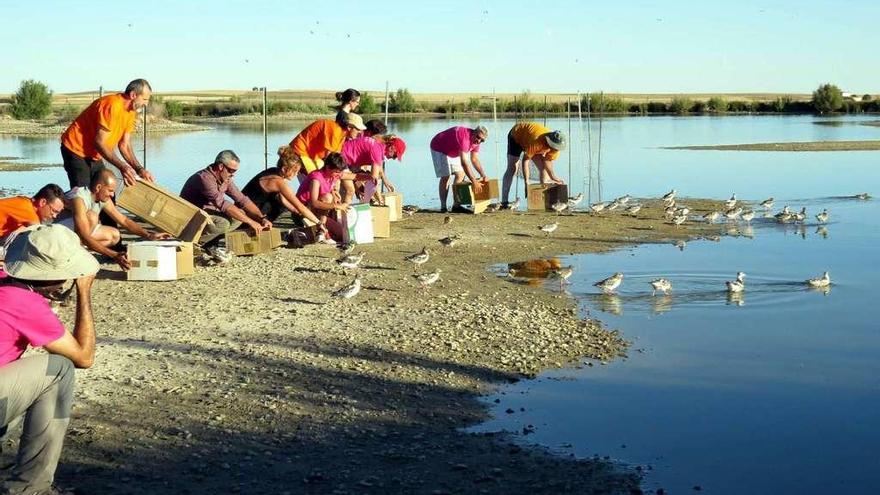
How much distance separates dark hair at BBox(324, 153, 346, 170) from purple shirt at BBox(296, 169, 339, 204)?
0.17 meters

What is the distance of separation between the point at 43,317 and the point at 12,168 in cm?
3152

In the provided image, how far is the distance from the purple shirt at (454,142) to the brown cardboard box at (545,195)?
167cm

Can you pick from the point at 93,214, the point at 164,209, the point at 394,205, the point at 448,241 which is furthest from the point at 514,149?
the point at 93,214

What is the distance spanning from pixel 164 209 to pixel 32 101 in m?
64.7

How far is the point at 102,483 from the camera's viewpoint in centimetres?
709

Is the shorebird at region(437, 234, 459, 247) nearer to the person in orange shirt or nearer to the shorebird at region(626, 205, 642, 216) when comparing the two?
the shorebird at region(626, 205, 642, 216)

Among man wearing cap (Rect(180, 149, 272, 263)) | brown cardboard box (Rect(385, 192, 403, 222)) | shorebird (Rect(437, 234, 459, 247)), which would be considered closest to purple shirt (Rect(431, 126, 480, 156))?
brown cardboard box (Rect(385, 192, 403, 222))

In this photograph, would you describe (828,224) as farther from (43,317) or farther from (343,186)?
(43,317)

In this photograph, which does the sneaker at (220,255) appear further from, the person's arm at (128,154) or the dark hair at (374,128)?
the dark hair at (374,128)

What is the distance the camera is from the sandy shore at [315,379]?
746 centimetres

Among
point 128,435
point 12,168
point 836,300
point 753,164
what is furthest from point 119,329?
point 753,164

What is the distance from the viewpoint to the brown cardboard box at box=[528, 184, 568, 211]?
73.9 ft

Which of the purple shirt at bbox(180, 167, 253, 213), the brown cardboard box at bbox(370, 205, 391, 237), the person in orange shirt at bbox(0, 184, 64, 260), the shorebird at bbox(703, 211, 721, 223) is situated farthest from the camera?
the shorebird at bbox(703, 211, 721, 223)

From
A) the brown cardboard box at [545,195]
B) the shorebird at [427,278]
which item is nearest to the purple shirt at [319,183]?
the shorebird at [427,278]
